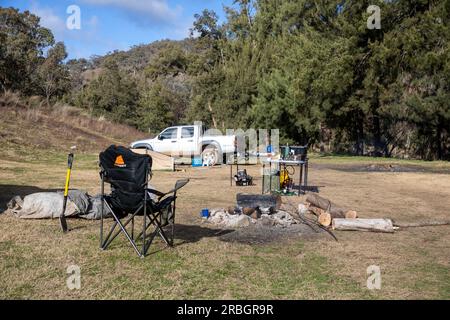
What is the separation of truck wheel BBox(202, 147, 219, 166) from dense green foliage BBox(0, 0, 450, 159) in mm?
10287

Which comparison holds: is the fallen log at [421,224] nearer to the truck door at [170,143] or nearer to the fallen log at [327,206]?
the fallen log at [327,206]

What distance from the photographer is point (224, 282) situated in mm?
4594

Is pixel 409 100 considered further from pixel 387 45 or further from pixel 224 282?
pixel 224 282

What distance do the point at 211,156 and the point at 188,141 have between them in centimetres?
130

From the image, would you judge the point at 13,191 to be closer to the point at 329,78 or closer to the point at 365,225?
the point at 365,225

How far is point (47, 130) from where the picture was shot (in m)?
26.1

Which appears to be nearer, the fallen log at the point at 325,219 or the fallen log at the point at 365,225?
the fallen log at the point at 365,225

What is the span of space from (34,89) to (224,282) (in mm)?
38415

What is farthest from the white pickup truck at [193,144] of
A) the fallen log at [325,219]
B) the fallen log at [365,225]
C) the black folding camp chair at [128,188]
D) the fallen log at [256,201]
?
the black folding camp chair at [128,188]

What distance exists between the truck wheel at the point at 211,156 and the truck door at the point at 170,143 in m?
1.39

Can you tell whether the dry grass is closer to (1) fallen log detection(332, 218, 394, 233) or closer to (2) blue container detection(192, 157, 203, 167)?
(1) fallen log detection(332, 218, 394, 233)

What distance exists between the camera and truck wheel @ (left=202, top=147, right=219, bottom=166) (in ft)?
64.5

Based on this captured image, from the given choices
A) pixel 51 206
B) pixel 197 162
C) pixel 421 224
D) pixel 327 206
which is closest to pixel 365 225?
pixel 327 206

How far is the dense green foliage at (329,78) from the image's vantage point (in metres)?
25.2
